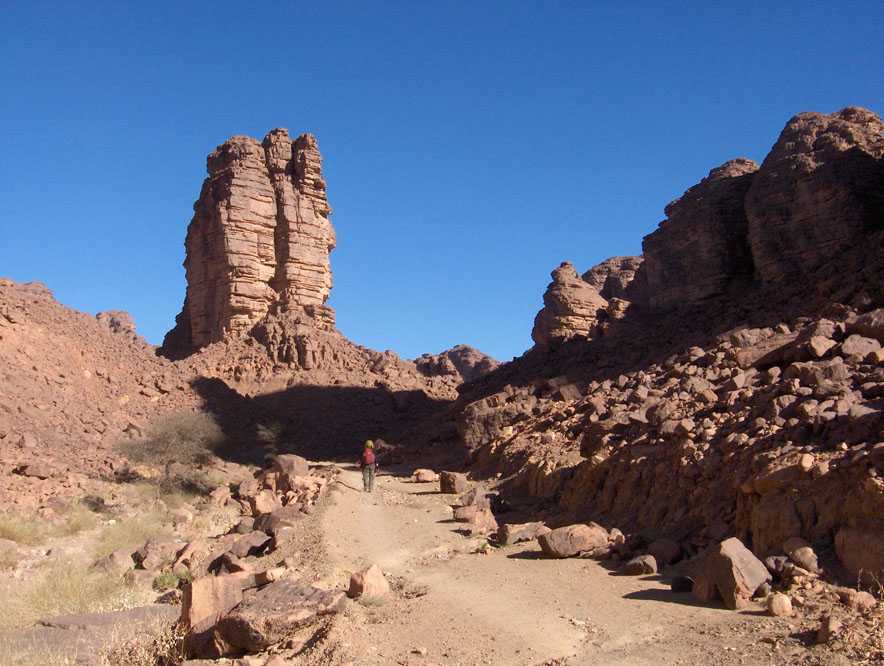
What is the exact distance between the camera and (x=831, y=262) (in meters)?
22.7

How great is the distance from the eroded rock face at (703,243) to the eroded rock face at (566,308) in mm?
4242

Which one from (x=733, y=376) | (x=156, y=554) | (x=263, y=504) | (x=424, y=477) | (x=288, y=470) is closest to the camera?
(x=156, y=554)

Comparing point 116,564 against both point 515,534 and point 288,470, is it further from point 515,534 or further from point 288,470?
point 288,470

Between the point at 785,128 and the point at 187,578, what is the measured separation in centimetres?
2652

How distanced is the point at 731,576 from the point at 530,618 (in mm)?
2094

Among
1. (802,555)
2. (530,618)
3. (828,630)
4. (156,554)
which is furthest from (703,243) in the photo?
(828,630)

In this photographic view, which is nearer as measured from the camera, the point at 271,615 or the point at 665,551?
the point at 271,615

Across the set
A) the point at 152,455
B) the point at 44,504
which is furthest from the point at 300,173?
the point at 44,504

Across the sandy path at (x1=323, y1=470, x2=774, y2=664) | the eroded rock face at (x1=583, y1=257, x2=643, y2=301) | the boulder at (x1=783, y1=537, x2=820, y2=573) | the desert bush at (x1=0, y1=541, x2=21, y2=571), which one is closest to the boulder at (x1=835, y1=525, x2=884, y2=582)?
the boulder at (x1=783, y1=537, x2=820, y2=573)

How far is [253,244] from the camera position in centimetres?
3953

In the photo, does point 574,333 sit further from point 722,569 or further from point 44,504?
point 722,569

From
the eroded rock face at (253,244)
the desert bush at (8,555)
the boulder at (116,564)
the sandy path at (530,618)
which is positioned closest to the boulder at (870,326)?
the sandy path at (530,618)

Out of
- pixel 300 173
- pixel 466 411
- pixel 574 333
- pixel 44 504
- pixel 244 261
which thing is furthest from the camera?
pixel 300 173

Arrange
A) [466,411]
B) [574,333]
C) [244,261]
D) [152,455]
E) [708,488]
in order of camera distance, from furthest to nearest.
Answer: [244,261], [574,333], [466,411], [152,455], [708,488]
